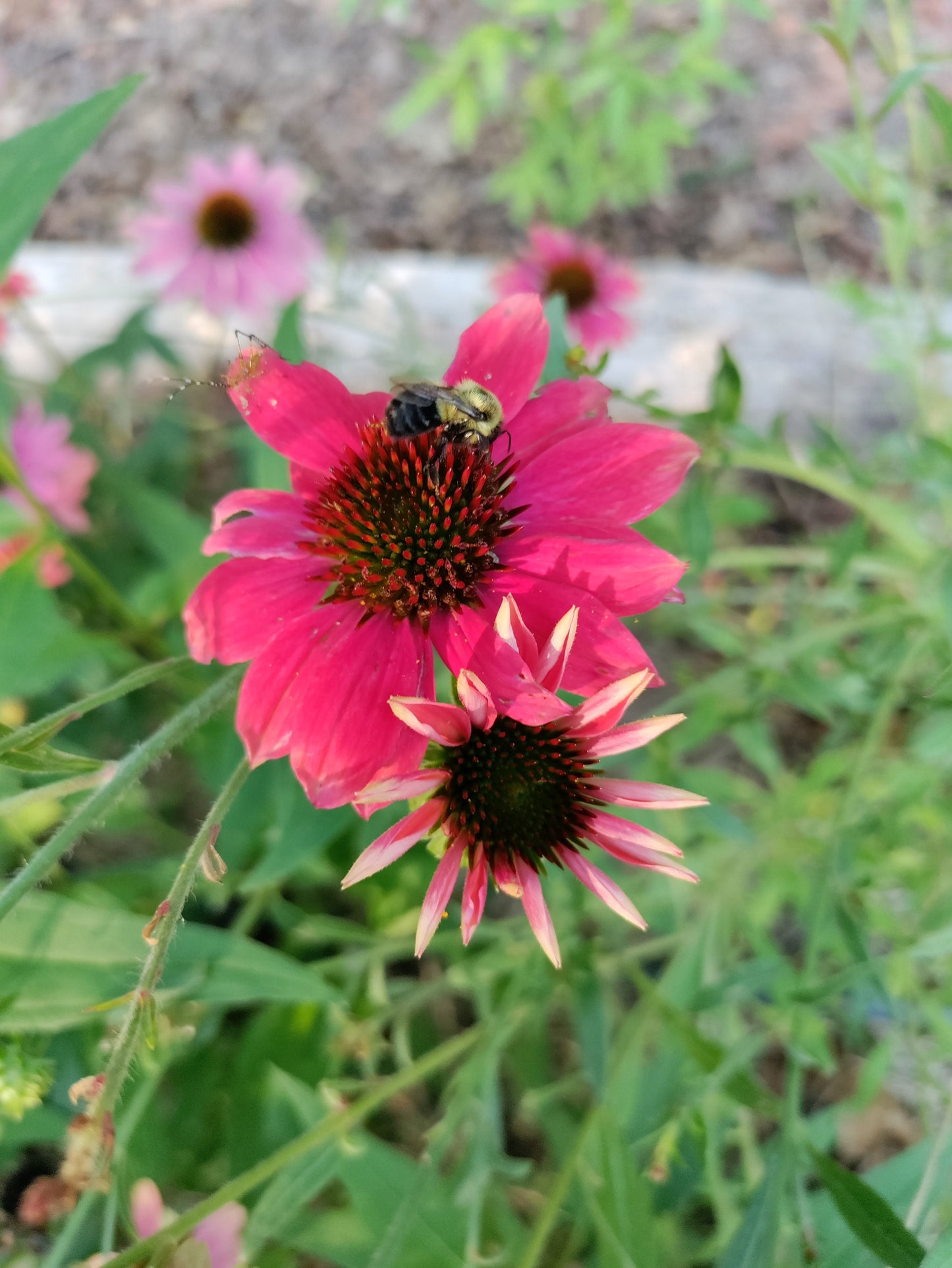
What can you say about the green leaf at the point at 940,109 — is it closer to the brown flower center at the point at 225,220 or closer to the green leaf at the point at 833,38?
the green leaf at the point at 833,38

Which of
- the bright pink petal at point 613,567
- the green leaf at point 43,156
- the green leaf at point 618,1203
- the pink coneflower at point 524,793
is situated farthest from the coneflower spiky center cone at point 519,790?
the green leaf at point 43,156

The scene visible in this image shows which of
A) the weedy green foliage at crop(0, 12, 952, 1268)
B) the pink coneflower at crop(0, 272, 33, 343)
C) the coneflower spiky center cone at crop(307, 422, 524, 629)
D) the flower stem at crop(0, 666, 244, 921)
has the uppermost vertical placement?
the pink coneflower at crop(0, 272, 33, 343)

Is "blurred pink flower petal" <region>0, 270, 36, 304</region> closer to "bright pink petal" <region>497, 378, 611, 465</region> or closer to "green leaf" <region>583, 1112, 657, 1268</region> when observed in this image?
"bright pink petal" <region>497, 378, 611, 465</region>

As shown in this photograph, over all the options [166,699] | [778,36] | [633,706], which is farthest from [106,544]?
[778,36]

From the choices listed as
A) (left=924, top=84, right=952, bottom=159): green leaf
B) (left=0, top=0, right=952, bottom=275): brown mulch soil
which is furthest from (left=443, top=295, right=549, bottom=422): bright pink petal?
(left=0, top=0, right=952, bottom=275): brown mulch soil

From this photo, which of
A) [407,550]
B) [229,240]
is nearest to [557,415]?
[407,550]
